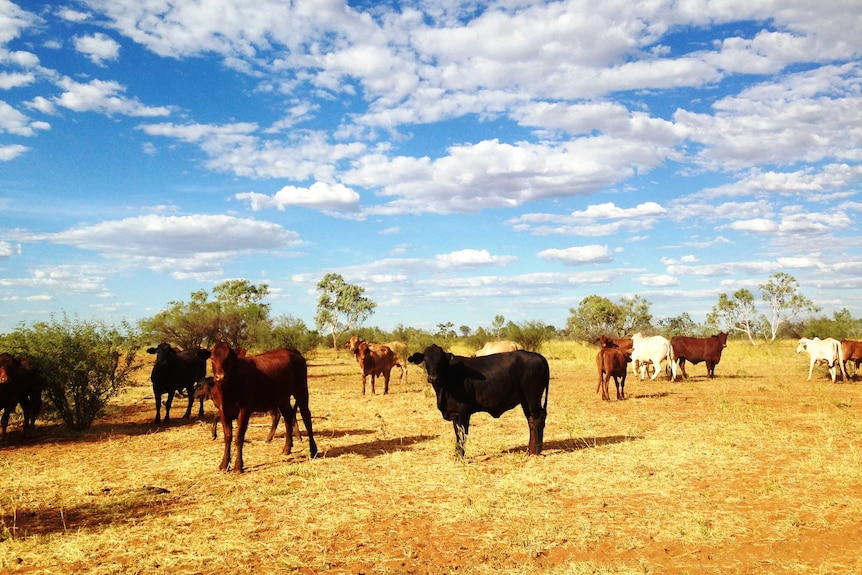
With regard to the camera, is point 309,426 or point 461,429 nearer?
point 461,429

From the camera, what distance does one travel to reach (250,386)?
9570mm

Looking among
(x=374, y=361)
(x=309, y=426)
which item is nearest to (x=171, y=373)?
(x=309, y=426)

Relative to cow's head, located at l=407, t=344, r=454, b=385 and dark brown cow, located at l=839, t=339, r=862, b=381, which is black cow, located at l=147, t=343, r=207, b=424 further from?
dark brown cow, located at l=839, t=339, r=862, b=381

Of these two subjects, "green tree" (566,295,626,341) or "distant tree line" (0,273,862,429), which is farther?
"green tree" (566,295,626,341)

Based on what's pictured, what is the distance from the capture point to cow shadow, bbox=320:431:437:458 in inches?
414

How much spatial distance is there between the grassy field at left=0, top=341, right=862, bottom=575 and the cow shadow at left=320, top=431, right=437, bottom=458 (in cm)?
7

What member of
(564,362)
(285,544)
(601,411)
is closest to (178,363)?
(285,544)

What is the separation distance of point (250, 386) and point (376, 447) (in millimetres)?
2787

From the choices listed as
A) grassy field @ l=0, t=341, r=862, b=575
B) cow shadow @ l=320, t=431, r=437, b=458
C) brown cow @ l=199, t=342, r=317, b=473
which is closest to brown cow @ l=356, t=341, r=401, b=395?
grassy field @ l=0, t=341, r=862, b=575

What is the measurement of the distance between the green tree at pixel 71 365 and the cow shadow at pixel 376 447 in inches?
247

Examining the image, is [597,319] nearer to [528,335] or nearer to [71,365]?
[528,335]

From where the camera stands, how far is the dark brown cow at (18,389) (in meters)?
11.4

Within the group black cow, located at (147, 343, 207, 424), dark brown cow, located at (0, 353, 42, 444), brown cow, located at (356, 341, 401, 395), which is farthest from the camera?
brown cow, located at (356, 341, 401, 395)

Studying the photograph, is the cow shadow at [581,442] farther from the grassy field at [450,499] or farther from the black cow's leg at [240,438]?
the black cow's leg at [240,438]
